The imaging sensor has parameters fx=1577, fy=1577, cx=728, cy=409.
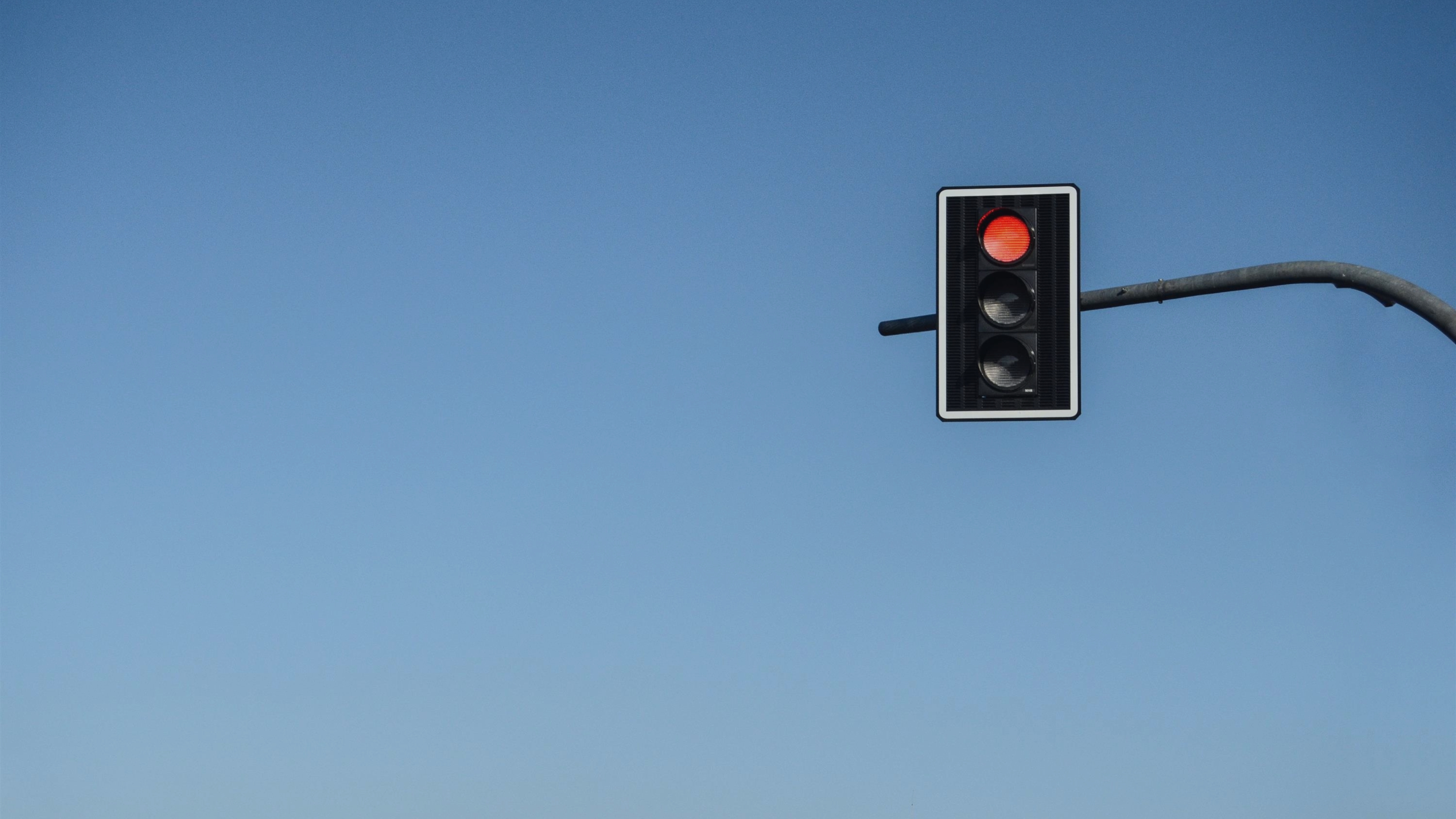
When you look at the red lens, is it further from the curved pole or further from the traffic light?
the curved pole

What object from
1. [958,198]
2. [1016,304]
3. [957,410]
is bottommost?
[957,410]

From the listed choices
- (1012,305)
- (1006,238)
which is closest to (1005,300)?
(1012,305)

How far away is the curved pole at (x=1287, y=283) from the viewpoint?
7250 millimetres

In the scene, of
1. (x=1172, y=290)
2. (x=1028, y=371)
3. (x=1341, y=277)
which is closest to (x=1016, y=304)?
(x=1028, y=371)

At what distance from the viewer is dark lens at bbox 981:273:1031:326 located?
743 cm

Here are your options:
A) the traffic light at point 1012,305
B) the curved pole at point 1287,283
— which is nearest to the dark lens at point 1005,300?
the traffic light at point 1012,305

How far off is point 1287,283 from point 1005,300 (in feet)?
4.47

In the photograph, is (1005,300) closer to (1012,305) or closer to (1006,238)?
(1012,305)

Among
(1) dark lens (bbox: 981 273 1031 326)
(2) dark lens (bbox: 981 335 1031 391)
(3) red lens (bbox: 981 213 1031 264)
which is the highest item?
(3) red lens (bbox: 981 213 1031 264)

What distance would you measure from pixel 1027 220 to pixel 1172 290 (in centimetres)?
90

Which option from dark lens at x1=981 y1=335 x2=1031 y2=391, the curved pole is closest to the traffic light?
dark lens at x1=981 y1=335 x2=1031 y2=391

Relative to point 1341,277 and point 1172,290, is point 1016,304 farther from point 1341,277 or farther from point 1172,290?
point 1341,277

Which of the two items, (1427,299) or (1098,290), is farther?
(1098,290)

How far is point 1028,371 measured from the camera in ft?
24.3
